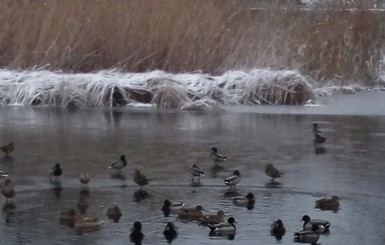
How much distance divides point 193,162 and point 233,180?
5.48 ft

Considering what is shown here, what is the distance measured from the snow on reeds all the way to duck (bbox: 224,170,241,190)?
7750 millimetres

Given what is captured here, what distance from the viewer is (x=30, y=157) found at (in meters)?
12.3

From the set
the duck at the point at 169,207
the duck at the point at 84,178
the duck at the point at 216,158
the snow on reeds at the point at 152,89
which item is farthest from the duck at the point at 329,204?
the snow on reeds at the point at 152,89

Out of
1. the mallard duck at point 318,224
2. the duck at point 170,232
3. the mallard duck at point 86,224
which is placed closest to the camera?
the duck at point 170,232

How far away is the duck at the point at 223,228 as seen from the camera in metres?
8.46

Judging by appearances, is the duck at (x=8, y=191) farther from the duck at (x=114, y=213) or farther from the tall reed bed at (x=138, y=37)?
the tall reed bed at (x=138, y=37)

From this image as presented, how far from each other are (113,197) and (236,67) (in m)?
10.7

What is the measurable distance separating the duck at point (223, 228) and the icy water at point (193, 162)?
92mm

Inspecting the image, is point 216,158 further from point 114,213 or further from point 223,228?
point 223,228

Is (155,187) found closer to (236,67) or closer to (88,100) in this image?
(88,100)

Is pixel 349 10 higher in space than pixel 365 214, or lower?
higher

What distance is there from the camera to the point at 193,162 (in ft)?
39.3

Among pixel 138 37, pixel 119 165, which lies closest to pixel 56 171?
pixel 119 165

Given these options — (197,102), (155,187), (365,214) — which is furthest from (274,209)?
(197,102)
